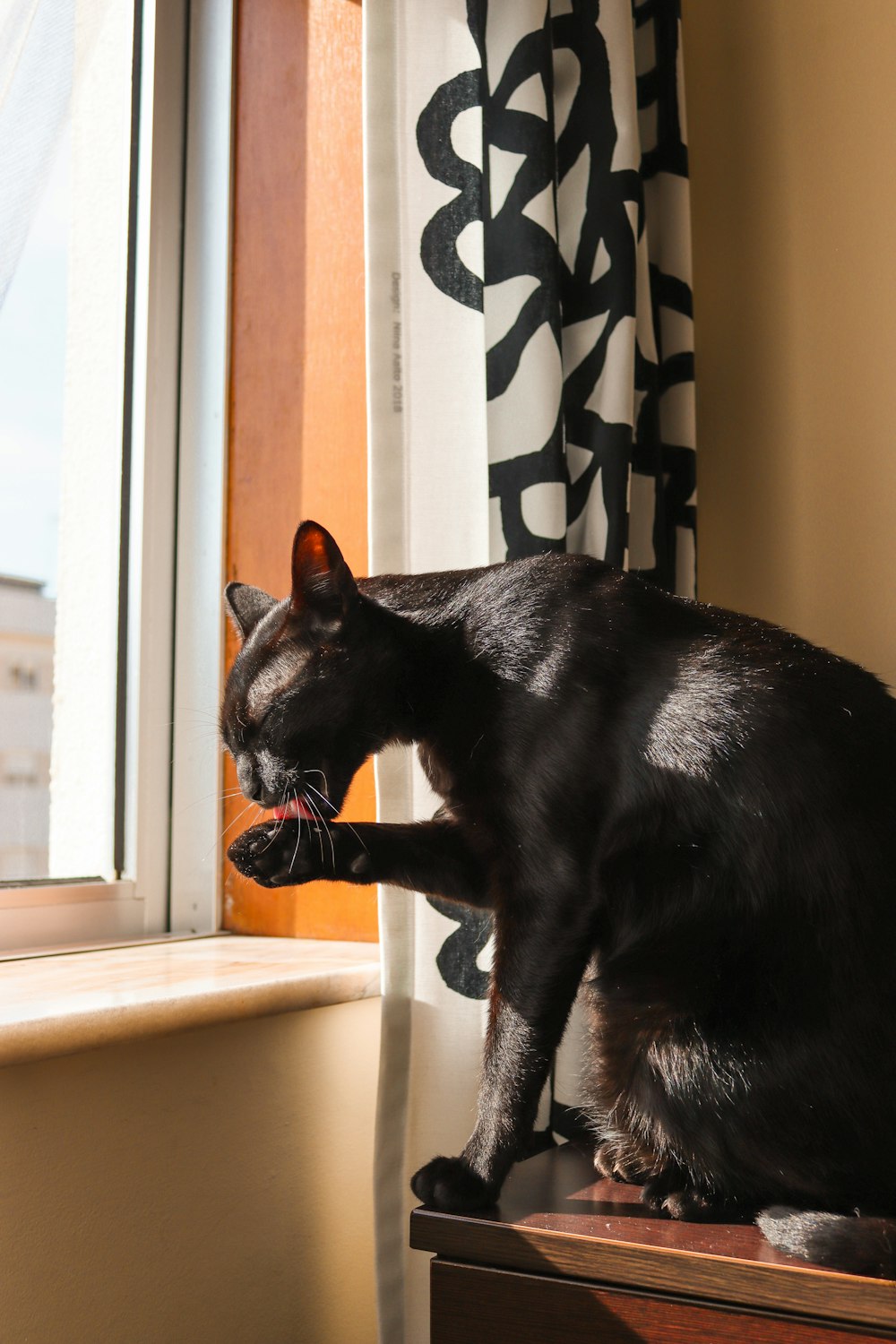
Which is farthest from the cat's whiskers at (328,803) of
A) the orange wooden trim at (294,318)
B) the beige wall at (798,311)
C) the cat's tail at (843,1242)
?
the beige wall at (798,311)

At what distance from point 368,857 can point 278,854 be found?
0.21 feet

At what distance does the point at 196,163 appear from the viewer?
56.0 inches

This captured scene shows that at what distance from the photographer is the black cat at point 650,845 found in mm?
635

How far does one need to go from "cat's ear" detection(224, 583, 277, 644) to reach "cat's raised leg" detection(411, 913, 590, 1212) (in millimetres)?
319

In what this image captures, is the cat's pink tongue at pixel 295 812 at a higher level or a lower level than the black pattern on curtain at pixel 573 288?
lower

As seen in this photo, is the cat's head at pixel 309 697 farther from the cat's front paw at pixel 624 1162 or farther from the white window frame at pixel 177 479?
the white window frame at pixel 177 479

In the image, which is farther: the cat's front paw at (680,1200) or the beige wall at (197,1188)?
the beige wall at (197,1188)

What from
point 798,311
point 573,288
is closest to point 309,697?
point 573,288

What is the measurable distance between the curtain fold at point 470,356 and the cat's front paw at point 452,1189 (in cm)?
29

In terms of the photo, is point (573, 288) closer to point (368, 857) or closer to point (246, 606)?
point (246, 606)

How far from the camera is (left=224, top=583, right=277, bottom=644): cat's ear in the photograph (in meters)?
0.83

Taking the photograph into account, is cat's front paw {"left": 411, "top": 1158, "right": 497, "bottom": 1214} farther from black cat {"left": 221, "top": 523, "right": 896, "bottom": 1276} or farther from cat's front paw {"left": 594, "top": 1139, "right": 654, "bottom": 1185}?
cat's front paw {"left": 594, "top": 1139, "right": 654, "bottom": 1185}

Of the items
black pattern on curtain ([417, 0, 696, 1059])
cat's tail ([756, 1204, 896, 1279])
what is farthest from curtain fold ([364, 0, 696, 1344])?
cat's tail ([756, 1204, 896, 1279])

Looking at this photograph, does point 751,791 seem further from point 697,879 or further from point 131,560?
point 131,560
